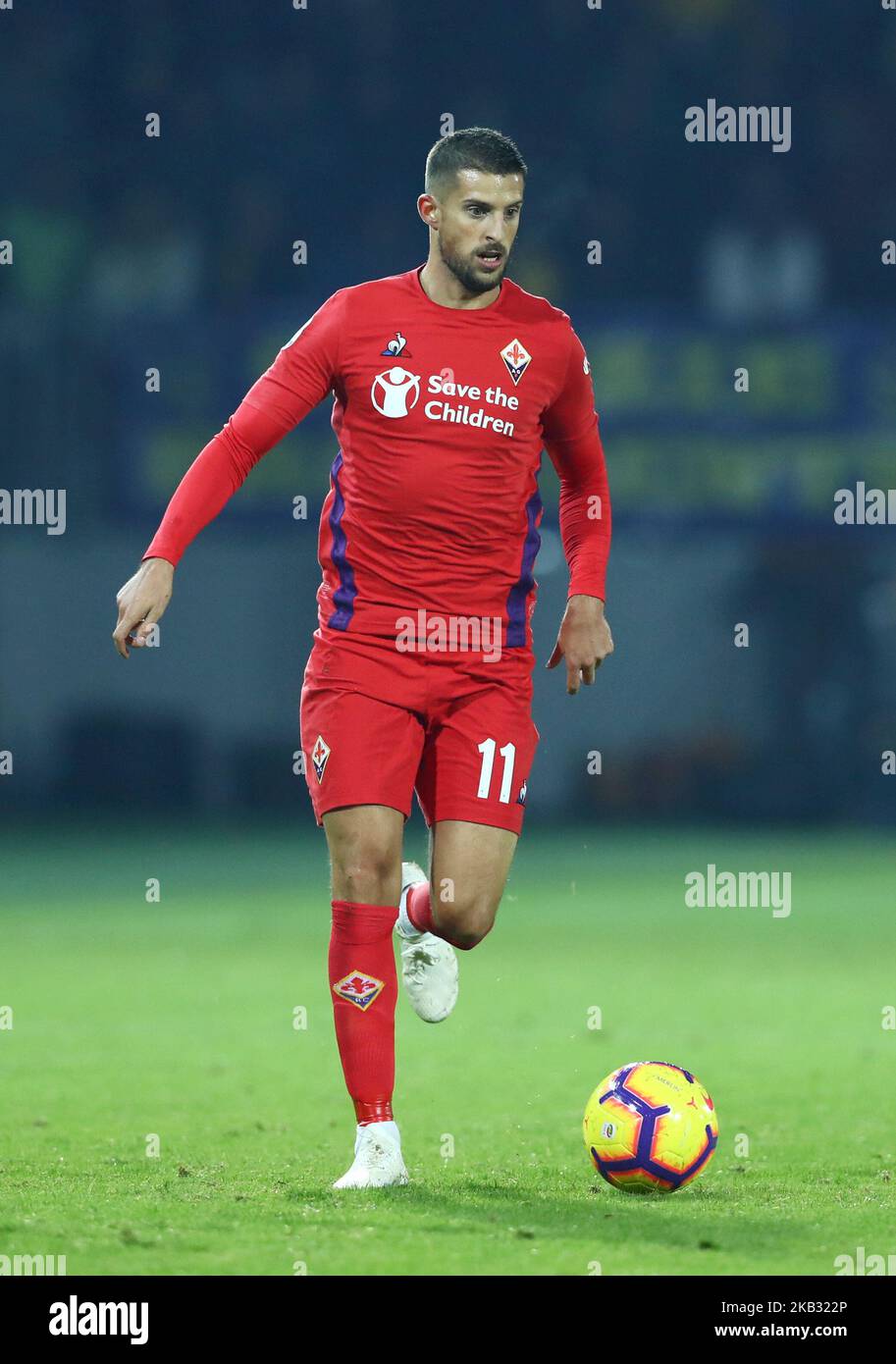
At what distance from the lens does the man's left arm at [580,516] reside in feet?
16.7

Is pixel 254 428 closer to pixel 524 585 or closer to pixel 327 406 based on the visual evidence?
pixel 524 585

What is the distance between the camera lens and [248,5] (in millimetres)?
20688

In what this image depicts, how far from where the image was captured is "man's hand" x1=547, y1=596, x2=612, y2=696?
509 cm

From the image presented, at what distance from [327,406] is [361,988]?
13.8 m

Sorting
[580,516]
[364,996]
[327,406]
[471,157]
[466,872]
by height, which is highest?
[327,406]

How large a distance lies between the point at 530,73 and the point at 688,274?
2736 millimetres

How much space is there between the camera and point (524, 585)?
5.03 m

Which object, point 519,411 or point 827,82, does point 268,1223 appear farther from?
point 827,82

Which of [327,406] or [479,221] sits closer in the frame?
[479,221]

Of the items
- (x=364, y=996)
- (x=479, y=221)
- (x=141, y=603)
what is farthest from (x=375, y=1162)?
(x=479, y=221)

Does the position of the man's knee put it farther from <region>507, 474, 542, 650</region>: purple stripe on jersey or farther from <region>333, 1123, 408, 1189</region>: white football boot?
<region>507, 474, 542, 650</region>: purple stripe on jersey

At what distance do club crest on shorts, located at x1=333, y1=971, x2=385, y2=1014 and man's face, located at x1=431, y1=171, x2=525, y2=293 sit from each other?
1.69 metres

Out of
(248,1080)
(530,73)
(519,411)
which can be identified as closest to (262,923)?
(248,1080)

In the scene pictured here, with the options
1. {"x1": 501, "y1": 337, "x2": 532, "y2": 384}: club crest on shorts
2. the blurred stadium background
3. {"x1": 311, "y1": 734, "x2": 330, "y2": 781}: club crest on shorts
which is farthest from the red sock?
the blurred stadium background
